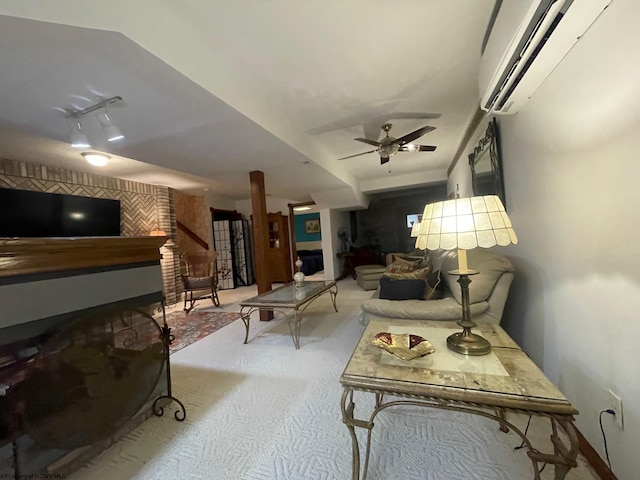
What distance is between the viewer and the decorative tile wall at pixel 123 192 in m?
3.19

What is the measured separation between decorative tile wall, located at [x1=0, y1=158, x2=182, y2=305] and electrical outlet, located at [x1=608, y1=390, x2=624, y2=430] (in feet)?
16.9

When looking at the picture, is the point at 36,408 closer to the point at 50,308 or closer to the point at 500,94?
the point at 50,308

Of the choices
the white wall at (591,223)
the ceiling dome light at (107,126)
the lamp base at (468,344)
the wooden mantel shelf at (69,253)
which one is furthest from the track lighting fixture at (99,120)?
the white wall at (591,223)

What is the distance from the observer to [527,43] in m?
1.18

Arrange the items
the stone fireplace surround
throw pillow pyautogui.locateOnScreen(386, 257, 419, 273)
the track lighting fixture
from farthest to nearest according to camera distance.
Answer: throw pillow pyautogui.locateOnScreen(386, 257, 419, 273) → the track lighting fixture → the stone fireplace surround

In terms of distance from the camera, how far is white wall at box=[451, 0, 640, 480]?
38.1 inches

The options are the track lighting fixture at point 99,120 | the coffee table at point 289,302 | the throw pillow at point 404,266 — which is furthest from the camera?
the throw pillow at point 404,266

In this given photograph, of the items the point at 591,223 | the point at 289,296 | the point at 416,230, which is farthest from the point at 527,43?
the point at 289,296

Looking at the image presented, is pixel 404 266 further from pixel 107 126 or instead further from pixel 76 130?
pixel 76 130

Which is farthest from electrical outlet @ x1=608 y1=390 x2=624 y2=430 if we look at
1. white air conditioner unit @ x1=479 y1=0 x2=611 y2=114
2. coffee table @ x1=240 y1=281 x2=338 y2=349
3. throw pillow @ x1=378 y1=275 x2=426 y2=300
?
coffee table @ x1=240 y1=281 x2=338 y2=349

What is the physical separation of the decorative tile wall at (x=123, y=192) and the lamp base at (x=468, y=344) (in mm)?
4614

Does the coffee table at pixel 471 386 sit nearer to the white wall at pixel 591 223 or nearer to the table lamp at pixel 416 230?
the white wall at pixel 591 223

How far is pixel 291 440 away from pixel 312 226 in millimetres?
7384

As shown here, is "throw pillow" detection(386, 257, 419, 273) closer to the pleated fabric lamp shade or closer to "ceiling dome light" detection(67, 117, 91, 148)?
the pleated fabric lamp shade
